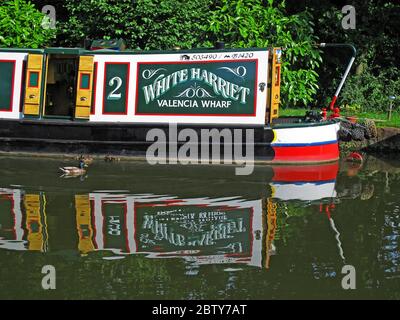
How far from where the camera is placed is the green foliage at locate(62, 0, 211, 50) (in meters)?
16.5

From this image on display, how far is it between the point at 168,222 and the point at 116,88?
4.82 metres

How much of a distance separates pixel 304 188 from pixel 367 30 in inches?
358

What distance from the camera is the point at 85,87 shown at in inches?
541

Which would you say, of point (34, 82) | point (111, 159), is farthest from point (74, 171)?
point (34, 82)

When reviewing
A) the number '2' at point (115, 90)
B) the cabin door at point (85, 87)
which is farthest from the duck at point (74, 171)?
the number '2' at point (115, 90)

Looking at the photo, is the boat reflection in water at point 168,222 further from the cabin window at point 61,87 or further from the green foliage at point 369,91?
the green foliage at point 369,91

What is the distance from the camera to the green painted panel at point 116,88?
45.2ft

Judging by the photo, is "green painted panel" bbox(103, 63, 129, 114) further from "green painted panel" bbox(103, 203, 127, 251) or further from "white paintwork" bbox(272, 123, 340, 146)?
"green painted panel" bbox(103, 203, 127, 251)

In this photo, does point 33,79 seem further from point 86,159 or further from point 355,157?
point 355,157
